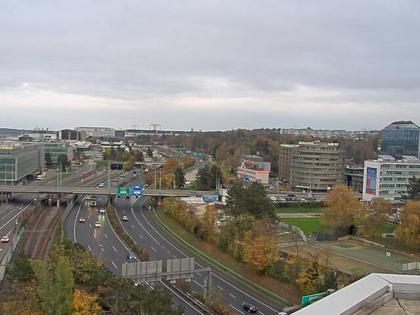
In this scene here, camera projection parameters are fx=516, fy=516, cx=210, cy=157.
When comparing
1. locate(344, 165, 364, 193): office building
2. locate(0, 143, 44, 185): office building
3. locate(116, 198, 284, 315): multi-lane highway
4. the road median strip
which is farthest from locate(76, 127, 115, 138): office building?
the road median strip

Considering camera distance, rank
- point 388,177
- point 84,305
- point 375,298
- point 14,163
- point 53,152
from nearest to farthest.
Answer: point 375,298
point 84,305
point 388,177
point 14,163
point 53,152

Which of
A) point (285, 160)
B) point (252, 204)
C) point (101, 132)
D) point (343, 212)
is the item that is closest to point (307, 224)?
point (343, 212)

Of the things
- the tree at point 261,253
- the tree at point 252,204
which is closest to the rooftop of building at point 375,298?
the tree at point 261,253

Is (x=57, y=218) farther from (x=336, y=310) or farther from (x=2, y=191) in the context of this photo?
(x=336, y=310)

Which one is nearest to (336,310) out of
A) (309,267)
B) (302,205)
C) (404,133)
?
(309,267)

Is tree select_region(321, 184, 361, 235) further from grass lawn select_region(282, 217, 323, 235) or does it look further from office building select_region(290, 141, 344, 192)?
office building select_region(290, 141, 344, 192)

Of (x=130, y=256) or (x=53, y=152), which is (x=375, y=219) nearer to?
(x=130, y=256)

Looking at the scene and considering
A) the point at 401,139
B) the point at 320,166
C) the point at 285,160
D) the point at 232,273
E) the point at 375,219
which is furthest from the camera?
the point at 401,139
